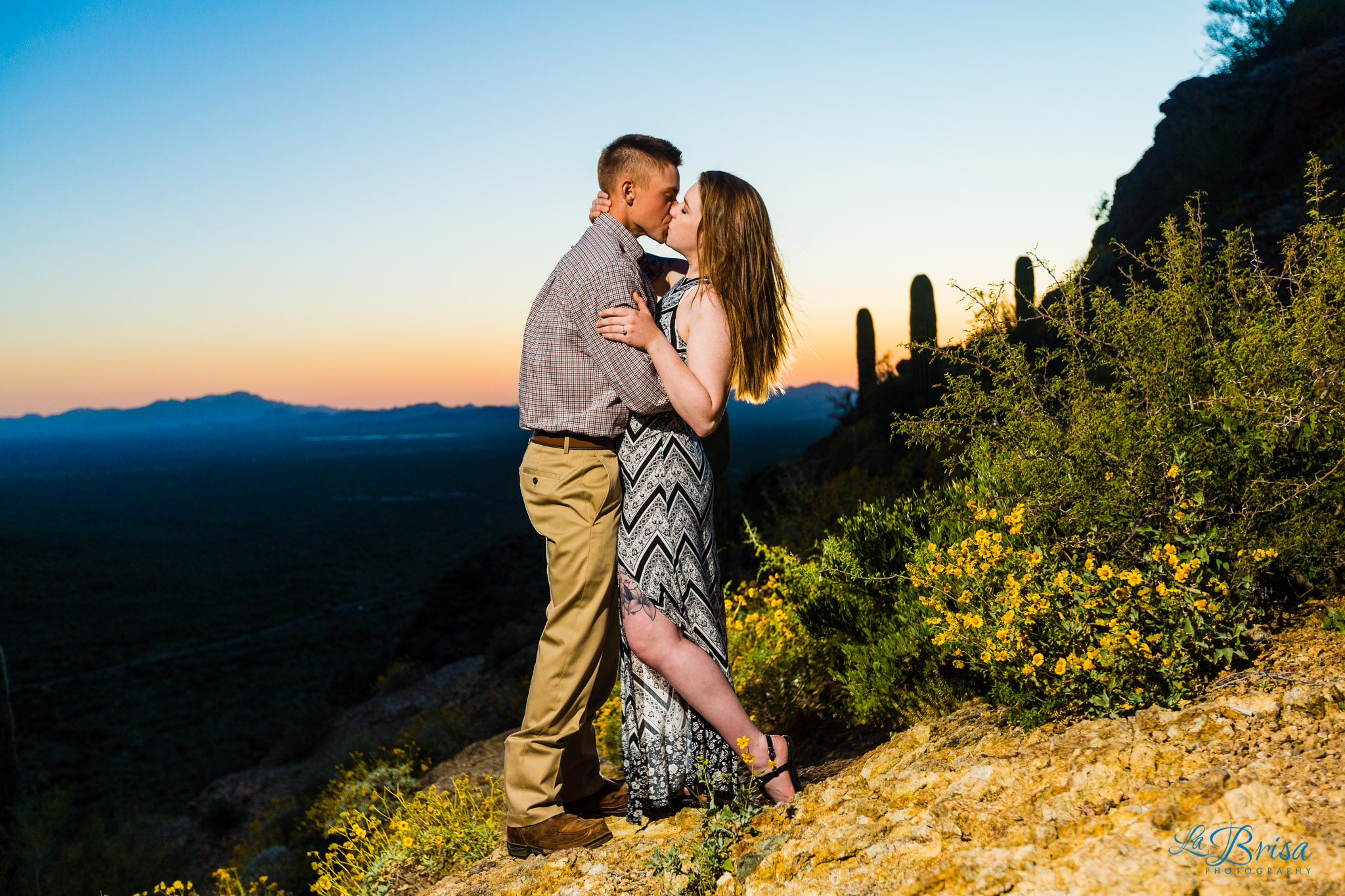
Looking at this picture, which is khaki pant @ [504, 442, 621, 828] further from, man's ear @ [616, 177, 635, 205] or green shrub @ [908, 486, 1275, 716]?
green shrub @ [908, 486, 1275, 716]

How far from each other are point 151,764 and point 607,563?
1984cm

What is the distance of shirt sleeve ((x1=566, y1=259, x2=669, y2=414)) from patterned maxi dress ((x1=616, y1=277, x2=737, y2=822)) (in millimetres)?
143

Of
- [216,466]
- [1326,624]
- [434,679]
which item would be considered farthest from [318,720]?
[216,466]

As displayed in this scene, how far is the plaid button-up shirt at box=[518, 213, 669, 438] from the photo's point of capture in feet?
7.29

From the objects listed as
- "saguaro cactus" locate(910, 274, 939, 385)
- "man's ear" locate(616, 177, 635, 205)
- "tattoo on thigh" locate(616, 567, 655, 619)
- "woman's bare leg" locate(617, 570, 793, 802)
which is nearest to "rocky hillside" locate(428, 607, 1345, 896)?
"woman's bare leg" locate(617, 570, 793, 802)

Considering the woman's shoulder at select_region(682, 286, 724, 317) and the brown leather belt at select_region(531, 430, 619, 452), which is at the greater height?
the woman's shoulder at select_region(682, 286, 724, 317)

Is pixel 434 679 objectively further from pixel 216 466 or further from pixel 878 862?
pixel 216 466

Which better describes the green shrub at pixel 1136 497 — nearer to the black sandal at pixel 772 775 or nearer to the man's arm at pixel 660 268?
the black sandal at pixel 772 775

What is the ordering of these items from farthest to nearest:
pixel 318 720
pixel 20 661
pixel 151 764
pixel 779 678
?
pixel 20 661 < pixel 151 764 < pixel 318 720 < pixel 779 678

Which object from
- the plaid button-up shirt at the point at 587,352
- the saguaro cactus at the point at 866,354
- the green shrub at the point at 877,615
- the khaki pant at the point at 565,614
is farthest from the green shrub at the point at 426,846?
the saguaro cactus at the point at 866,354

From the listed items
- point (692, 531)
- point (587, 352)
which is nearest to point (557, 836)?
point (692, 531)

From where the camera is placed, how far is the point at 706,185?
234 cm

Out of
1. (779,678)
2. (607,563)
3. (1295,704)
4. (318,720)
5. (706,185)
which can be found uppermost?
(706,185)

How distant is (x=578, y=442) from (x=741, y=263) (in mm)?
694
